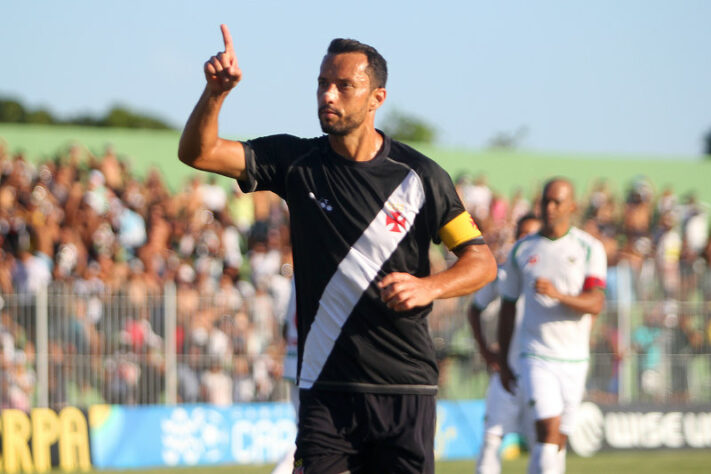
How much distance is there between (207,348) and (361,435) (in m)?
12.3

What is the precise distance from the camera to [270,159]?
5949 millimetres

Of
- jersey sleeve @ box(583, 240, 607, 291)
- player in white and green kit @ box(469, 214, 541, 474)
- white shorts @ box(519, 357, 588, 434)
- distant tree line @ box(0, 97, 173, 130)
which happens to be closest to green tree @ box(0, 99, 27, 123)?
distant tree line @ box(0, 97, 173, 130)

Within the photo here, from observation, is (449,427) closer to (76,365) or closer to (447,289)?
(76,365)

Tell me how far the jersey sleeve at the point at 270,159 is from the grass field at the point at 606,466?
10205 mm

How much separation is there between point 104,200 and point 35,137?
11.6ft

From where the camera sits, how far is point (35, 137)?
72.2 ft

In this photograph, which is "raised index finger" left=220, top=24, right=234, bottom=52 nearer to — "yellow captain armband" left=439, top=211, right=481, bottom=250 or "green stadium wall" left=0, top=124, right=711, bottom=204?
"yellow captain armband" left=439, top=211, right=481, bottom=250

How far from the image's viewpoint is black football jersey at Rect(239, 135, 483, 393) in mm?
5809

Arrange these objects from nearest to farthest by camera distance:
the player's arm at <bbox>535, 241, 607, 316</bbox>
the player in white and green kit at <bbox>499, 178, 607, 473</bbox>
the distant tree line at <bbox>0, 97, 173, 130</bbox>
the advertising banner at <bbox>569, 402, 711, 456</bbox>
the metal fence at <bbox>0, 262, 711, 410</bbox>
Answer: the player's arm at <bbox>535, 241, 607, 316</bbox>
the player in white and green kit at <bbox>499, 178, 607, 473</bbox>
the metal fence at <bbox>0, 262, 711, 410</bbox>
the advertising banner at <bbox>569, 402, 711, 456</bbox>
the distant tree line at <bbox>0, 97, 173, 130</bbox>

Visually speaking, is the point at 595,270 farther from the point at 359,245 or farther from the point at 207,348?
the point at 207,348

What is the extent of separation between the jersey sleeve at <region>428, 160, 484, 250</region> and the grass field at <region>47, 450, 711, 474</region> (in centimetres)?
1005

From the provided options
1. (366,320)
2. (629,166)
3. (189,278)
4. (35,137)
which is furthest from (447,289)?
(629,166)

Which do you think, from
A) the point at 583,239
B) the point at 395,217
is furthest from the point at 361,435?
the point at 583,239

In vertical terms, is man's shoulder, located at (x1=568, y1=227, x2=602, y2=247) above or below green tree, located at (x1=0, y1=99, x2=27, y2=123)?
below
